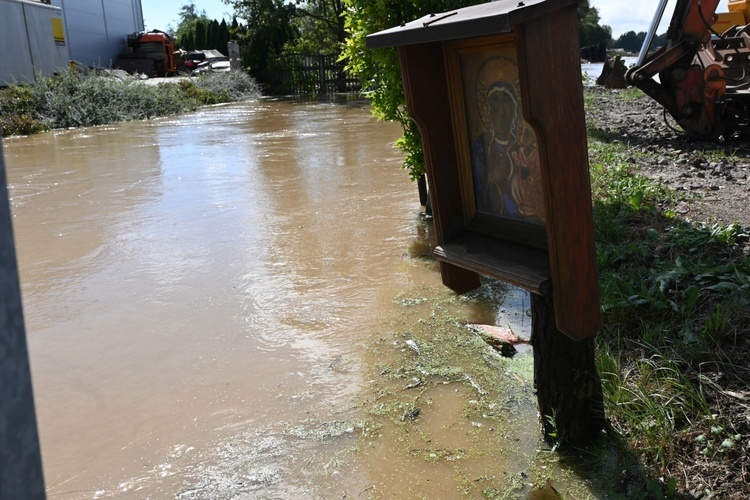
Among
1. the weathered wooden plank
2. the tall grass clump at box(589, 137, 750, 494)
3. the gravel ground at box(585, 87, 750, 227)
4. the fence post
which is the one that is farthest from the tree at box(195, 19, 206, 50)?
the fence post

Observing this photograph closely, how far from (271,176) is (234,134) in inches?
255

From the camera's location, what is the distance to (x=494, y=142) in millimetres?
3010

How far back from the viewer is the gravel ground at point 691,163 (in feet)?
17.9

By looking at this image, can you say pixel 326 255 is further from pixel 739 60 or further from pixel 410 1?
A: pixel 739 60

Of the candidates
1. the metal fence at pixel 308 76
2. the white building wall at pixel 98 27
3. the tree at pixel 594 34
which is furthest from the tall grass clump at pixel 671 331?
the tree at pixel 594 34

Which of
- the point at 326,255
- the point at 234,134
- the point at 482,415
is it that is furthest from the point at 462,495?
the point at 234,134

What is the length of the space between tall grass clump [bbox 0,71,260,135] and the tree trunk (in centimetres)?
1717

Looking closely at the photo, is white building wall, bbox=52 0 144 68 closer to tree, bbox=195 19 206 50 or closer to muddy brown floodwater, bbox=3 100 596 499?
tree, bbox=195 19 206 50

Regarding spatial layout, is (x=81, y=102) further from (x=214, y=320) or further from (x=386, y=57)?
(x=214, y=320)

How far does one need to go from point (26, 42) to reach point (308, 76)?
13.0 meters

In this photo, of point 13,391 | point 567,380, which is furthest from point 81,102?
point 13,391

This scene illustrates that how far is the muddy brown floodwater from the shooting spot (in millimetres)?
3312

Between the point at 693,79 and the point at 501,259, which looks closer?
the point at 501,259

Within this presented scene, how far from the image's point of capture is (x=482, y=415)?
3.56 m
